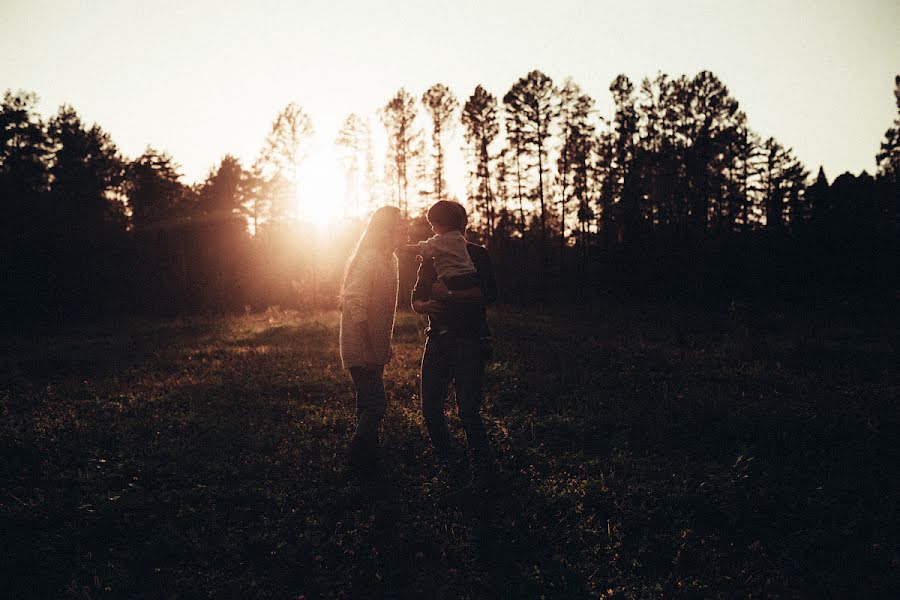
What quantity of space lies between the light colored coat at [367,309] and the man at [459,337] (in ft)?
1.40

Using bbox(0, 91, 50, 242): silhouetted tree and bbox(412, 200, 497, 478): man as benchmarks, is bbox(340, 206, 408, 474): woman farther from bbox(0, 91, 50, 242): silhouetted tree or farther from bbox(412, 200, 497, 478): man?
bbox(0, 91, 50, 242): silhouetted tree

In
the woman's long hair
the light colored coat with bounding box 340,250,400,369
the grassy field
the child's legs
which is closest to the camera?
the grassy field

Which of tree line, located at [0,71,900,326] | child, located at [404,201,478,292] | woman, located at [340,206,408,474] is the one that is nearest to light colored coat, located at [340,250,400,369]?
woman, located at [340,206,408,474]

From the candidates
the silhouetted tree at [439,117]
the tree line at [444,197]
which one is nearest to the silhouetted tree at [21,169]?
the tree line at [444,197]

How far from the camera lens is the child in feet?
15.7

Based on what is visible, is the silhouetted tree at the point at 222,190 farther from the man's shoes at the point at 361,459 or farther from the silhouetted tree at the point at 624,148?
the man's shoes at the point at 361,459

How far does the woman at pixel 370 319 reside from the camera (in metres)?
5.20

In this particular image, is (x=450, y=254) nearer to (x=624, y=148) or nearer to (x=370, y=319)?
(x=370, y=319)

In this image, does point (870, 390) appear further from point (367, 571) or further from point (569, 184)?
point (569, 184)

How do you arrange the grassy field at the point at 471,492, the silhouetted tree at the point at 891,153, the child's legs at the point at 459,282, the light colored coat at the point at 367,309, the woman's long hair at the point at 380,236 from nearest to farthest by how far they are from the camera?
the grassy field at the point at 471,492, the child's legs at the point at 459,282, the light colored coat at the point at 367,309, the woman's long hair at the point at 380,236, the silhouetted tree at the point at 891,153

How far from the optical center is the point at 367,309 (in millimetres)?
5219

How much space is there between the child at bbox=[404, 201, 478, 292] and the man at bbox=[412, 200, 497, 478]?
3 cm

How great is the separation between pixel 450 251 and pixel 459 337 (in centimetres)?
82

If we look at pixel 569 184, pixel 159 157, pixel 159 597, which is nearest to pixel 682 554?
pixel 159 597
